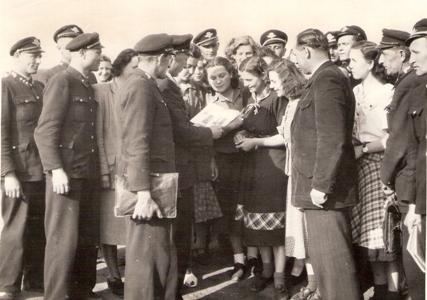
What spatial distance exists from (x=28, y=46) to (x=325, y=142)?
8.31 feet

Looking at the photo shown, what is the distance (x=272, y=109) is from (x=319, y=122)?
4.02 ft

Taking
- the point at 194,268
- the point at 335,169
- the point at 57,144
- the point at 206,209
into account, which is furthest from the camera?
the point at 194,268

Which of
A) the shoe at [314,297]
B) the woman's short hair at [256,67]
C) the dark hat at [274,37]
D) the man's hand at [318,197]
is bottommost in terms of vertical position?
the shoe at [314,297]

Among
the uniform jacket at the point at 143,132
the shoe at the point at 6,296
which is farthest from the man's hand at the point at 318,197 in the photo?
the shoe at the point at 6,296

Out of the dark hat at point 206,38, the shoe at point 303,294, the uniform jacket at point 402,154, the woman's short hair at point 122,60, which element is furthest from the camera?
the dark hat at point 206,38

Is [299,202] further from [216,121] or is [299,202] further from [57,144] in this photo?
[57,144]

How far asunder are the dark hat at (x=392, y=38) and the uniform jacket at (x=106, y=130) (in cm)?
207

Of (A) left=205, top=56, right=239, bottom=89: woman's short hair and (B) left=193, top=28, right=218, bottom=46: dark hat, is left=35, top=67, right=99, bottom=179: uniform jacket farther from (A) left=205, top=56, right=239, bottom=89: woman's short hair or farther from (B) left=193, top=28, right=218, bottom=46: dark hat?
(B) left=193, top=28, right=218, bottom=46: dark hat

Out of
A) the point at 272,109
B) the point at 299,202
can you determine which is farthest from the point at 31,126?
the point at 299,202

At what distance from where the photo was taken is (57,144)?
3652mm

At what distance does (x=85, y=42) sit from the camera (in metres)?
3.83

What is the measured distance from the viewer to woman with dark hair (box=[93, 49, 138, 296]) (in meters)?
4.13

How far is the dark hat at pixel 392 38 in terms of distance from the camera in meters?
3.70

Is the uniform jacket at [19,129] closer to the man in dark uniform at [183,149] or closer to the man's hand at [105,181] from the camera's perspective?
the man's hand at [105,181]
